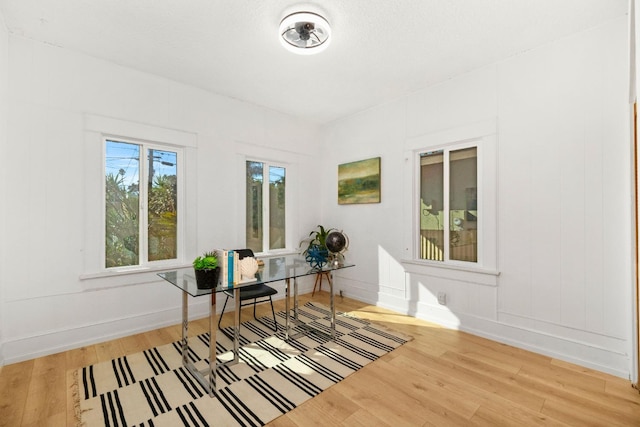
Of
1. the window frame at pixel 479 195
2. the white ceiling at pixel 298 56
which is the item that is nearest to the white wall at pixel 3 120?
the white ceiling at pixel 298 56

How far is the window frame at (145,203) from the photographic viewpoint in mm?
3164

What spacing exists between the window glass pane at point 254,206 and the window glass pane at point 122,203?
1422 mm

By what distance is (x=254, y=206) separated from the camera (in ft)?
14.5

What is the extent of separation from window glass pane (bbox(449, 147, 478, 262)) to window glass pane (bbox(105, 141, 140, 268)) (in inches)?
146

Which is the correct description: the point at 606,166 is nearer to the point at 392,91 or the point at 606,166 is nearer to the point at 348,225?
the point at 392,91

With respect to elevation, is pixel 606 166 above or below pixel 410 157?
below

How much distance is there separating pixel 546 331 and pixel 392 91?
10.4 feet

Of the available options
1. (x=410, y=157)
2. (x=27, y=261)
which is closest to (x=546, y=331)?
(x=410, y=157)

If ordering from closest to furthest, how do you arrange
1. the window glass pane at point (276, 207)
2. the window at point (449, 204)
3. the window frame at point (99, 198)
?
the window frame at point (99, 198) < the window at point (449, 204) < the window glass pane at point (276, 207)

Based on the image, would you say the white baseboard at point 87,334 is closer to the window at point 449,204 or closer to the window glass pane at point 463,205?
the window at point 449,204

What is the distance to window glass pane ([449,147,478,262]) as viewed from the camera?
132 inches

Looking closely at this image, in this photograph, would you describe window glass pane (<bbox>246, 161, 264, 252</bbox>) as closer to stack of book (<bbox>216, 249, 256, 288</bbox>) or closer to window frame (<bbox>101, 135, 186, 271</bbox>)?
window frame (<bbox>101, 135, 186, 271</bbox>)

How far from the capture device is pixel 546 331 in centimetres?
279

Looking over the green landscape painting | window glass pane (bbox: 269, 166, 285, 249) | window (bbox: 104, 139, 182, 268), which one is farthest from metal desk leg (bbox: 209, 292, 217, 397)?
the green landscape painting
